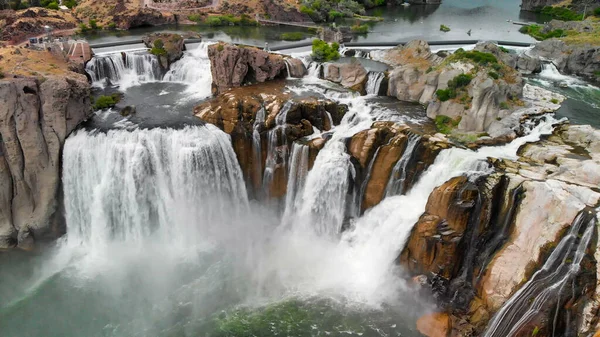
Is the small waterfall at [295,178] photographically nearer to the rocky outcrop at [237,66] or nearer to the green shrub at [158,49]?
the rocky outcrop at [237,66]

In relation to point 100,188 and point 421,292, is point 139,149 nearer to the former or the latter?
point 100,188

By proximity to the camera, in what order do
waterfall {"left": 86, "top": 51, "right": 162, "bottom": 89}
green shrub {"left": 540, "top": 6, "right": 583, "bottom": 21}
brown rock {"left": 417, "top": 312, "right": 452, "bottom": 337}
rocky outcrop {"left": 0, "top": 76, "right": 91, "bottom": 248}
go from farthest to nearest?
green shrub {"left": 540, "top": 6, "right": 583, "bottom": 21}, waterfall {"left": 86, "top": 51, "right": 162, "bottom": 89}, rocky outcrop {"left": 0, "top": 76, "right": 91, "bottom": 248}, brown rock {"left": 417, "top": 312, "right": 452, "bottom": 337}

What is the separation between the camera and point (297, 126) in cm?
2850

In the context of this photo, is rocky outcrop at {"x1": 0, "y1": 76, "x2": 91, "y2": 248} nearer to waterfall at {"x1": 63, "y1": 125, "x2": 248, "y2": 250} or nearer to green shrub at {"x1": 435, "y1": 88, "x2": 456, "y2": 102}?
waterfall at {"x1": 63, "y1": 125, "x2": 248, "y2": 250}

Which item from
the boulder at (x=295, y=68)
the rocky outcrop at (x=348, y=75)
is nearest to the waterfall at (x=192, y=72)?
the boulder at (x=295, y=68)

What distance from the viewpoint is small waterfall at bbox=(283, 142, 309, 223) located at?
90.4ft

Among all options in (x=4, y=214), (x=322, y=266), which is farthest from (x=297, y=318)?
(x=4, y=214)

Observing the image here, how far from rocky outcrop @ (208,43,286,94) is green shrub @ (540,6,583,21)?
211 feet

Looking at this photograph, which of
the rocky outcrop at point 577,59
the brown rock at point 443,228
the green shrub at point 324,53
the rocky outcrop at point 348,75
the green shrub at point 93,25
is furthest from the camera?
the green shrub at point 93,25

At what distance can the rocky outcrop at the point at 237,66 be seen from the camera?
32.8 metres

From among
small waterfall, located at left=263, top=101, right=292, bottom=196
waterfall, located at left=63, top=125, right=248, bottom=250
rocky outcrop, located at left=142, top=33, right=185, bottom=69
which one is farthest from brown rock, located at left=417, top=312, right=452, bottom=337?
rocky outcrop, located at left=142, top=33, right=185, bottom=69

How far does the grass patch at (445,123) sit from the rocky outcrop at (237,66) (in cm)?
1366

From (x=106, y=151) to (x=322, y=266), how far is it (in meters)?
15.2

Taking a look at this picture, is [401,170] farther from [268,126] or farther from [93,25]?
[93,25]
